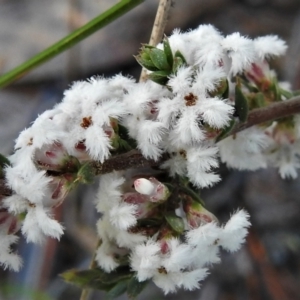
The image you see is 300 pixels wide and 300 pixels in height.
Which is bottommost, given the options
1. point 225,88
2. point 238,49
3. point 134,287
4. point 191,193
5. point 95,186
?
point 134,287

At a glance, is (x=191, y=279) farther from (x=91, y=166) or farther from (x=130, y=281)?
(x=91, y=166)

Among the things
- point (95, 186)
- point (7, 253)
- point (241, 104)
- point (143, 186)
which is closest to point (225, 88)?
point (241, 104)

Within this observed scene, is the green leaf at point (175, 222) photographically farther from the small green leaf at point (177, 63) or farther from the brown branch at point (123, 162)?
the small green leaf at point (177, 63)

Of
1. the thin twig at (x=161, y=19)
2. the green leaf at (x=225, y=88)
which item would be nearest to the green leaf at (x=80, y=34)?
the thin twig at (x=161, y=19)

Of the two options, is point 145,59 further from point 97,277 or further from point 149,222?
point 97,277

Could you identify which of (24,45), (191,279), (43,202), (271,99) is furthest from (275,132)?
(24,45)

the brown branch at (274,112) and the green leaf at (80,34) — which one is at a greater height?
the green leaf at (80,34)
